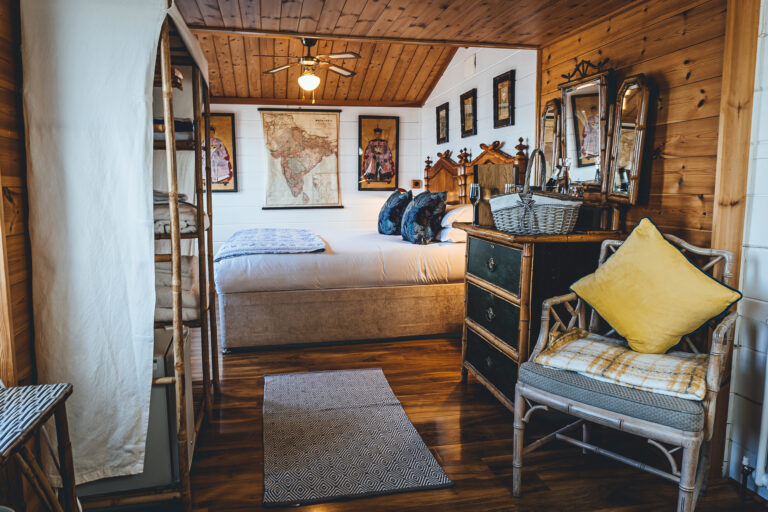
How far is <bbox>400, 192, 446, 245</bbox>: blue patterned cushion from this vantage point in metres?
4.04

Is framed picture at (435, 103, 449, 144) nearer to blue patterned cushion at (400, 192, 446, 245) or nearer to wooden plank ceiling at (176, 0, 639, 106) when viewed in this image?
blue patterned cushion at (400, 192, 446, 245)

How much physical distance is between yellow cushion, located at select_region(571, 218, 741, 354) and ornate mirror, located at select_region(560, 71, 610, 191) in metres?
0.67

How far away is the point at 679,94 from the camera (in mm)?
2270

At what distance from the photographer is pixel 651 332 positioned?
1895mm

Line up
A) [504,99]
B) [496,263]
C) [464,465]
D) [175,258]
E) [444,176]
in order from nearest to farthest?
[175,258] → [464,465] → [496,263] → [504,99] → [444,176]

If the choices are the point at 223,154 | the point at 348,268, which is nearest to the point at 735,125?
the point at 348,268

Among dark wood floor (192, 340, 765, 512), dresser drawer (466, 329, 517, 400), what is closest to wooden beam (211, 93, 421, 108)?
dark wood floor (192, 340, 765, 512)

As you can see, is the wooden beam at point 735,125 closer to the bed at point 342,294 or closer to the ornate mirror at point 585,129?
the ornate mirror at point 585,129

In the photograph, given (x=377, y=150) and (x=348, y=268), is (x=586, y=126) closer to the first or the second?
(x=348, y=268)

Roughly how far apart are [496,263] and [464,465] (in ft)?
3.25

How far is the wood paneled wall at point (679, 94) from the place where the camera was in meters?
2.12

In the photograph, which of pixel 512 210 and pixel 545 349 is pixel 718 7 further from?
pixel 545 349

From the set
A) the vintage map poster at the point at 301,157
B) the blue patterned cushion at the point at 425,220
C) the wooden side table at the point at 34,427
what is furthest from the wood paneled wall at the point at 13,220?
the vintage map poster at the point at 301,157

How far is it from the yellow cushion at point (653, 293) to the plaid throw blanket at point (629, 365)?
9cm
